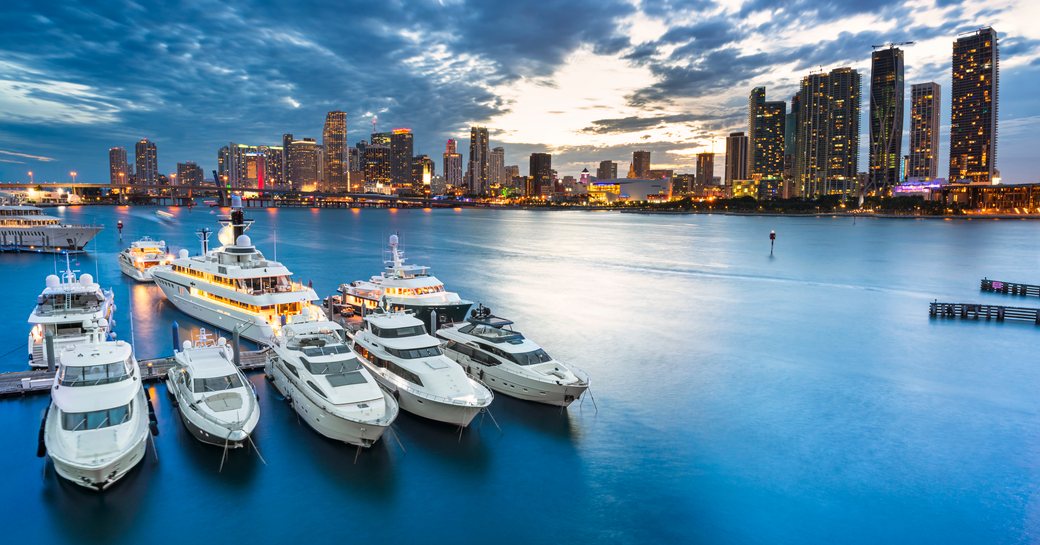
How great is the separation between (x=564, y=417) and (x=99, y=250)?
86385 millimetres

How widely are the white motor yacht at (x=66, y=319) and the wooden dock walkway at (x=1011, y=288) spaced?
64459mm

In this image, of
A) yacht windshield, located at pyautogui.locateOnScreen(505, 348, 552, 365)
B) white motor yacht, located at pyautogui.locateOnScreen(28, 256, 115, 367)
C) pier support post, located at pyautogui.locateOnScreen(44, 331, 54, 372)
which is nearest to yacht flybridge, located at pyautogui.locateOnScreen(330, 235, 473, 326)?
yacht windshield, located at pyautogui.locateOnScreen(505, 348, 552, 365)

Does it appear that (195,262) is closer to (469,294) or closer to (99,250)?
(469,294)

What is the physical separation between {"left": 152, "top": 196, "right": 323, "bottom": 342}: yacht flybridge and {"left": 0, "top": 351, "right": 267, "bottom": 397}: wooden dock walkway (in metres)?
4.00

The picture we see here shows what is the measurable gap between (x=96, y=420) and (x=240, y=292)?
1686 cm

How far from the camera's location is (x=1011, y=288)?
5175 cm

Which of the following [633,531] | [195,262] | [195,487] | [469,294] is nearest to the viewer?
[633,531]

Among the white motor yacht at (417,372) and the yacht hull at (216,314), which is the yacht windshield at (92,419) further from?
the yacht hull at (216,314)

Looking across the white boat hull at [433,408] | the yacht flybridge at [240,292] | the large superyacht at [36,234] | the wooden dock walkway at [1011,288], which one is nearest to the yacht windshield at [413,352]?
the white boat hull at [433,408]

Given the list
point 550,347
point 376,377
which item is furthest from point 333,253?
point 376,377

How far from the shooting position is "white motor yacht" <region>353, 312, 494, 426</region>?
65.7ft

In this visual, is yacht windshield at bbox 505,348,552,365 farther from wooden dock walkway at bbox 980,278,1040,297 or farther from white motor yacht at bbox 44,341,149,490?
wooden dock walkway at bbox 980,278,1040,297

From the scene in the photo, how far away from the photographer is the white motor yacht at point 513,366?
22.2 meters

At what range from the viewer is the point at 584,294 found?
52.6 metres
